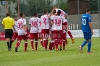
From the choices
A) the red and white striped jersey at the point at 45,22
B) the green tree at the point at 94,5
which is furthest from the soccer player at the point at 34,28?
the green tree at the point at 94,5

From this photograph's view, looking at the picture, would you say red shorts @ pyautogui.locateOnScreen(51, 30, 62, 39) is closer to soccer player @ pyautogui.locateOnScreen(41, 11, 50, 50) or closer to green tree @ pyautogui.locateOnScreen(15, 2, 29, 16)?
soccer player @ pyautogui.locateOnScreen(41, 11, 50, 50)

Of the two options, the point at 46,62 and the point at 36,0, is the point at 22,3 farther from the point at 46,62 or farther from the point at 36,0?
the point at 46,62

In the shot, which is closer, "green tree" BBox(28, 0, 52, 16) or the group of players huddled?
the group of players huddled

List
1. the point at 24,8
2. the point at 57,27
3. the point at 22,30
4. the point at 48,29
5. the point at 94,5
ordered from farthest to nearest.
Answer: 1. the point at 94,5
2. the point at 24,8
3. the point at 48,29
4. the point at 22,30
5. the point at 57,27

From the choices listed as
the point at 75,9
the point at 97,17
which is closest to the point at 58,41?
the point at 97,17

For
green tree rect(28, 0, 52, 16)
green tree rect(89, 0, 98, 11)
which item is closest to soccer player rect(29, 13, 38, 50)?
green tree rect(28, 0, 52, 16)

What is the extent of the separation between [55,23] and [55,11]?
2.23 ft

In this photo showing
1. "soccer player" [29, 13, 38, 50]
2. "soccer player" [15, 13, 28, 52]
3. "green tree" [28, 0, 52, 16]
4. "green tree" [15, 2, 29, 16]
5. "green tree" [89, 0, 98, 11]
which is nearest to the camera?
"soccer player" [15, 13, 28, 52]

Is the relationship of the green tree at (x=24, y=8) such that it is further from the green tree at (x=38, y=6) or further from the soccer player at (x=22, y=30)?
the soccer player at (x=22, y=30)

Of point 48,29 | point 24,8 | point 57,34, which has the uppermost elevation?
point 24,8

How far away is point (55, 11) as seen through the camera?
23047 millimetres

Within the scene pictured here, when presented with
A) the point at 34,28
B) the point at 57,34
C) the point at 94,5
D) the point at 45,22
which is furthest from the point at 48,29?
the point at 94,5

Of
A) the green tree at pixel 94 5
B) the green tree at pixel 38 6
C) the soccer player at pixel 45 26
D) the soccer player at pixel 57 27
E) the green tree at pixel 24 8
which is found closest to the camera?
the soccer player at pixel 57 27

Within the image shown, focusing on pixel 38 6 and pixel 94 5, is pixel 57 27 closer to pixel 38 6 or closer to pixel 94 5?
pixel 38 6
